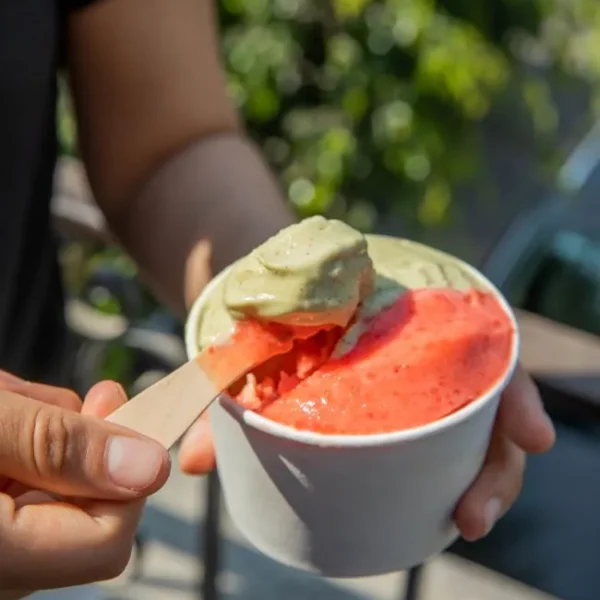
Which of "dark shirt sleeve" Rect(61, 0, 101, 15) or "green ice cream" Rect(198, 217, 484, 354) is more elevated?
"dark shirt sleeve" Rect(61, 0, 101, 15)

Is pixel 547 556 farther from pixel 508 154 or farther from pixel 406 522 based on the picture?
pixel 508 154

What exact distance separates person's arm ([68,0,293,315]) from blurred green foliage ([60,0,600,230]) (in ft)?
1.56

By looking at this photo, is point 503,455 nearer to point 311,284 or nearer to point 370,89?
point 311,284

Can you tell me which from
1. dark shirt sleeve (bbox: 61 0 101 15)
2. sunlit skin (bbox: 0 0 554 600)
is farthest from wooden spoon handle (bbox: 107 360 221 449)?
dark shirt sleeve (bbox: 61 0 101 15)

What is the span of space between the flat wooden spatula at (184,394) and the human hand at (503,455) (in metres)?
0.17

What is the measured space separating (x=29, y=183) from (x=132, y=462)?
43 centimetres

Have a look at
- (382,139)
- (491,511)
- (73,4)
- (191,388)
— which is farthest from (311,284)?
(382,139)

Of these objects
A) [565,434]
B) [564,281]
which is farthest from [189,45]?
[565,434]

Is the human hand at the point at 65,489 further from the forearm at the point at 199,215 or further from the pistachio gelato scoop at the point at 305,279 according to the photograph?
the forearm at the point at 199,215

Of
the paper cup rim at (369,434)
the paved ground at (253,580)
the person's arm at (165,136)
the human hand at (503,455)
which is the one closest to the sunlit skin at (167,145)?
the person's arm at (165,136)

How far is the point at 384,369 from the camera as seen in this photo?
60 centimetres

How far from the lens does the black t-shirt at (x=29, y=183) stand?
2.68 ft

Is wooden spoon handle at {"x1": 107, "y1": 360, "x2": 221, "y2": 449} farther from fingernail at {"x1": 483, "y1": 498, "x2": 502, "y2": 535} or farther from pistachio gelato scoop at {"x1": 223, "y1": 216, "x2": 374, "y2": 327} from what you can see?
fingernail at {"x1": 483, "y1": 498, "x2": 502, "y2": 535}

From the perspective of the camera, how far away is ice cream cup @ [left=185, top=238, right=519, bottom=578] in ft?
1.89
